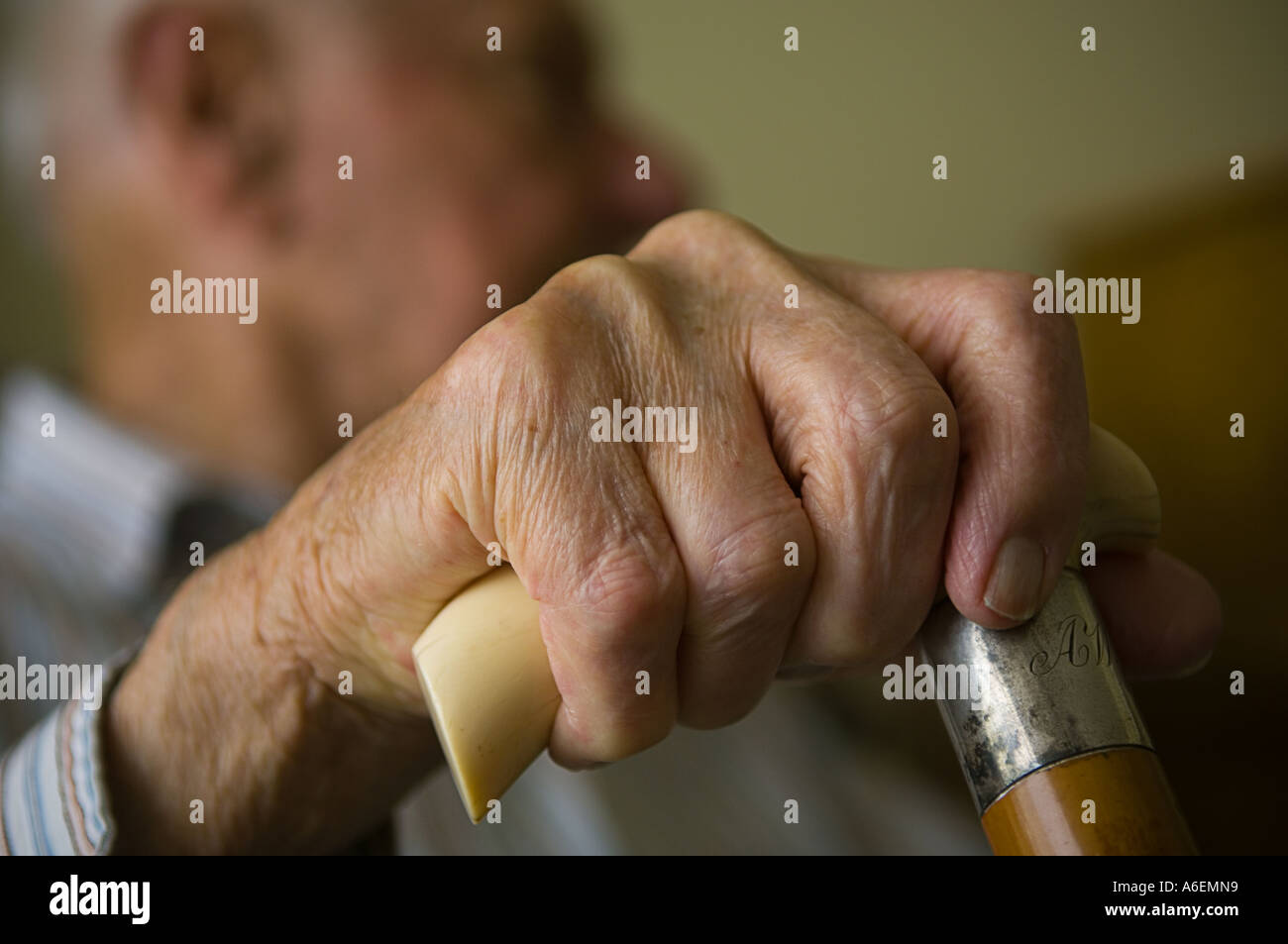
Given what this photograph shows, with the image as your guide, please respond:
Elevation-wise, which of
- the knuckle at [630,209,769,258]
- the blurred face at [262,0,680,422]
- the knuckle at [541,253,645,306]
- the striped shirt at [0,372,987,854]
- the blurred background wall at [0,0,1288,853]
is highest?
the blurred background wall at [0,0,1288,853]

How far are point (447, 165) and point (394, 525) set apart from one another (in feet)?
2.76

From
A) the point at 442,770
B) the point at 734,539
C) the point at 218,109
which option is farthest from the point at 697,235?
the point at 218,109

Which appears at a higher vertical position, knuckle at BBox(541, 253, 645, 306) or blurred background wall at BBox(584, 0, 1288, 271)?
blurred background wall at BBox(584, 0, 1288, 271)

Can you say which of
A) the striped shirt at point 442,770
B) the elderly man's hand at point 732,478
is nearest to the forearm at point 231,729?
the elderly man's hand at point 732,478

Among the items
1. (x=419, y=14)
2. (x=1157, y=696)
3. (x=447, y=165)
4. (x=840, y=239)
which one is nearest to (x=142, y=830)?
(x=447, y=165)

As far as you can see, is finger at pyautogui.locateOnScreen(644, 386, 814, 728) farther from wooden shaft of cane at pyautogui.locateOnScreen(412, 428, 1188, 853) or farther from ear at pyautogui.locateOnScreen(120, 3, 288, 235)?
ear at pyautogui.locateOnScreen(120, 3, 288, 235)

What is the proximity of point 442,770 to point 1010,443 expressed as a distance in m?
0.75

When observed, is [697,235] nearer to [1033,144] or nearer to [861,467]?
[861,467]

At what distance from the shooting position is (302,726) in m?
0.54

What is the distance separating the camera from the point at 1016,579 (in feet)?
1.29

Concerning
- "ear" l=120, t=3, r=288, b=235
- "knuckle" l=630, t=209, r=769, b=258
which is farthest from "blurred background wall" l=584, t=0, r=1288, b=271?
"knuckle" l=630, t=209, r=769, b=258

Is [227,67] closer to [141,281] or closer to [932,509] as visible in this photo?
[141,281]

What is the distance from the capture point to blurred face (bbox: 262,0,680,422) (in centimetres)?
117

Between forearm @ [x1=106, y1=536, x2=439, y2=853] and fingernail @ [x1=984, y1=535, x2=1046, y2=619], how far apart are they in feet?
1.02
